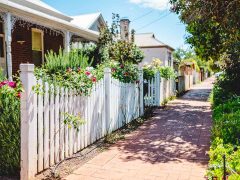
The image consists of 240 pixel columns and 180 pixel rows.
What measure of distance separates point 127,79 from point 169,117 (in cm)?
250

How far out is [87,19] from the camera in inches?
1002

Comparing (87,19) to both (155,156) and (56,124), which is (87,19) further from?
(56,124)

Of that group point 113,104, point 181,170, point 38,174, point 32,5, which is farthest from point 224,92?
point 32,5

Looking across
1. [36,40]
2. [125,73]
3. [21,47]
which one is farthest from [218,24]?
[21,47]

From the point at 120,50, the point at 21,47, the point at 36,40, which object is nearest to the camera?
the point at 21,47

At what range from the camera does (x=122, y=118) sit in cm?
870

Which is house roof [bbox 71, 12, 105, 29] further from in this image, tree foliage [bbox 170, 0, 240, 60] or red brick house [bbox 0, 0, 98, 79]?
tree foliage [bbox 170, 0, 240, 60]

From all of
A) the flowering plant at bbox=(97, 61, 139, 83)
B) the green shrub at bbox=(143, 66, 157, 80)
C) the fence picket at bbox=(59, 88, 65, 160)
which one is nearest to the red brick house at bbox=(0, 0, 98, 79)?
the flowering plant at bbox=(97, 61, 139, 83)

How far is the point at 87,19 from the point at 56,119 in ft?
70.4

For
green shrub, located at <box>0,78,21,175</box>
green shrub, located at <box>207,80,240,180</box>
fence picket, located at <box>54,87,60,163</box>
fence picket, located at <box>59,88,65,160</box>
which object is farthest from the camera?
fence picket, located at <box>59,88,65,160</box>

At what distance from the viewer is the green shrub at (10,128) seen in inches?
178

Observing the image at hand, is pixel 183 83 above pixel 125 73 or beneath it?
beneath

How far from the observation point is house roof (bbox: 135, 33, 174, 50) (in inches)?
1304

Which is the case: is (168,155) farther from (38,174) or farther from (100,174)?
(38,174)
